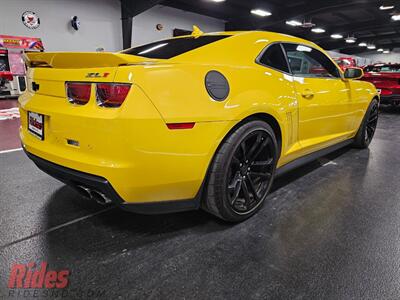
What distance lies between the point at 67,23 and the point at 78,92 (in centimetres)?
948

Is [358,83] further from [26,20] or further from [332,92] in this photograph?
[26,20]

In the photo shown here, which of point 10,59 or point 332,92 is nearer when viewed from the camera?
point 332,92

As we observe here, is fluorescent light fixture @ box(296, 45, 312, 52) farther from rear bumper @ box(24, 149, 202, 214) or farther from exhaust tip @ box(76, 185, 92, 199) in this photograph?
exhaust tip @ box(76, 185, 92, 199)

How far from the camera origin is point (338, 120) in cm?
259

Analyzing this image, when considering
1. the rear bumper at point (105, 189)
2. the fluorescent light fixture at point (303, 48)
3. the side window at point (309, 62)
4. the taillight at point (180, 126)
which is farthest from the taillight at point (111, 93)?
the fluorescent light fixture at point (303, 48)

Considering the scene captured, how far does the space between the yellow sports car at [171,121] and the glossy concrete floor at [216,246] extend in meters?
0.23

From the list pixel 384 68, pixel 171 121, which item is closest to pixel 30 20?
pixel 171 121

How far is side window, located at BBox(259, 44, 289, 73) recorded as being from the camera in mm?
1803

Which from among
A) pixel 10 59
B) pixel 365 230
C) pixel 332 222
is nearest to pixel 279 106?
pixel 332 222

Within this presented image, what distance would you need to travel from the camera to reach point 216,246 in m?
1.50

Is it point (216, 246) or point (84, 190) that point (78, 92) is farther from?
point (216, 246)

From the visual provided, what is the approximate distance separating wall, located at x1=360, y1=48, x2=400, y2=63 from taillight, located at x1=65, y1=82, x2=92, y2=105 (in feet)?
135

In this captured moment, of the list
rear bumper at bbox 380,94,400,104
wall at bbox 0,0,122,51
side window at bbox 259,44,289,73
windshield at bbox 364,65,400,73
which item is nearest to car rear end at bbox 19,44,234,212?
side window at bbox 259,44,289,73

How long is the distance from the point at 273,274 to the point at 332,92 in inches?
69.8
